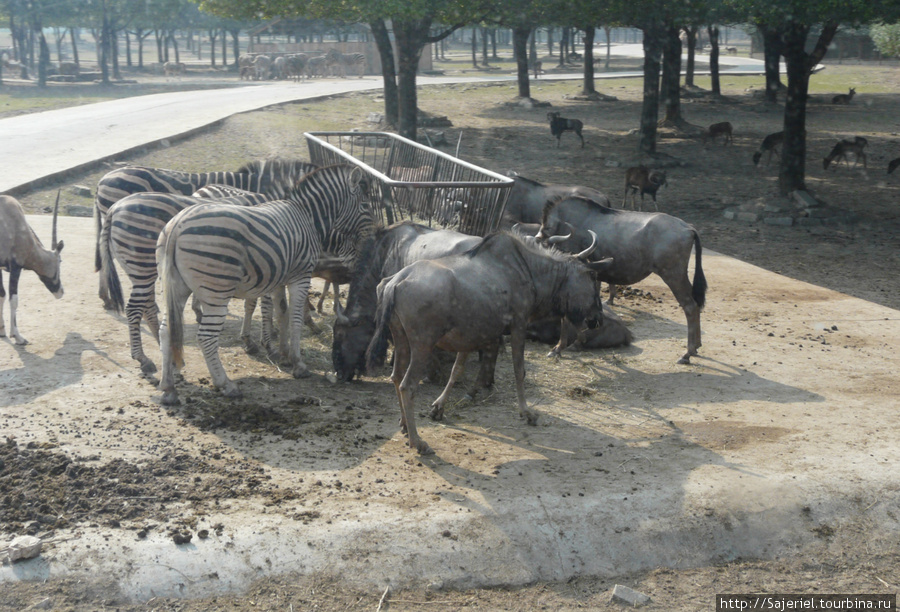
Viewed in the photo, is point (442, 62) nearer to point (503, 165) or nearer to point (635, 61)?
point (635, 61)

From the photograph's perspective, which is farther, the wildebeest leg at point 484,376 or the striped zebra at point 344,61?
the striped zebra at point 344,61

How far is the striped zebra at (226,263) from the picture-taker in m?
6.74

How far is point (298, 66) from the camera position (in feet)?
151

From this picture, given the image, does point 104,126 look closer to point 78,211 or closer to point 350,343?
point 78,211

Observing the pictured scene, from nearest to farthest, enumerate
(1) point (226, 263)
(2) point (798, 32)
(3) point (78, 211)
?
1. (1) point (226, 263)
2. (3) point (78, 211)
3. (2) point (798, 32)

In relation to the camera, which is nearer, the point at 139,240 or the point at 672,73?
the point at 139,240

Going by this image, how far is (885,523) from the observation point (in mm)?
5574

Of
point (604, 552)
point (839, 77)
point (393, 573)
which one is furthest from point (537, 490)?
point (839, 77)

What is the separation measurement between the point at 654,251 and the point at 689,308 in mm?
677

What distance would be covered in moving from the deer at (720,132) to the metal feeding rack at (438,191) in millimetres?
13051

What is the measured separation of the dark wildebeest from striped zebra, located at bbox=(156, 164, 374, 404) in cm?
122

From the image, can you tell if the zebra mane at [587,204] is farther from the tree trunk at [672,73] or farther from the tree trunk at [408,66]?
the tree trunk at [672,73]

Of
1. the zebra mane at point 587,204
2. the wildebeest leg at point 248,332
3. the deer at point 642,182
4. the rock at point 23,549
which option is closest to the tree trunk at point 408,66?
the deer at point 642,182

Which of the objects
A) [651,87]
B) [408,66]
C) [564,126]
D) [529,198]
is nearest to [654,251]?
[529,198]
